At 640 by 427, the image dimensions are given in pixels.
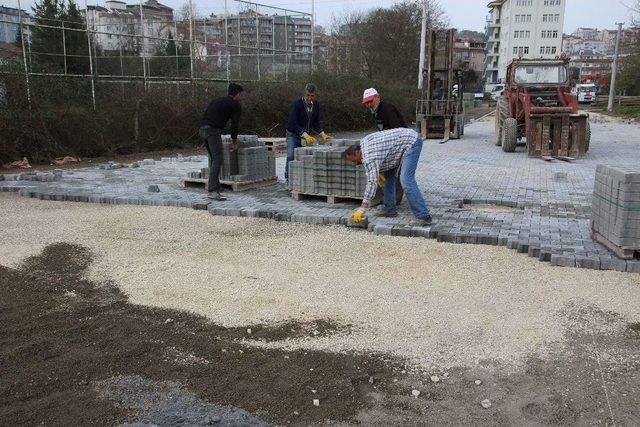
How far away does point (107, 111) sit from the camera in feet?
50.6

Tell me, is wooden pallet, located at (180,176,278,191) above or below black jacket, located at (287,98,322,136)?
below

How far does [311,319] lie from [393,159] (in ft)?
10.6

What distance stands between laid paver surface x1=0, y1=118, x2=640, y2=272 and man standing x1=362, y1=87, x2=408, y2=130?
1310 mm

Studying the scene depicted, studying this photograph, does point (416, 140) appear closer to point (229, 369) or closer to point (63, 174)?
point (229, 369)

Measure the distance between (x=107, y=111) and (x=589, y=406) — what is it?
14.7 m

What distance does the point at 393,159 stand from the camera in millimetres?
7270

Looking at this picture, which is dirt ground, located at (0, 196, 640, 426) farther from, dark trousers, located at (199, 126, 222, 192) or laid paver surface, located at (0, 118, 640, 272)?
dark trousers, located at (199, 126, 222, 192)

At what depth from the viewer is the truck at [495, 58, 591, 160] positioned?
587 inches

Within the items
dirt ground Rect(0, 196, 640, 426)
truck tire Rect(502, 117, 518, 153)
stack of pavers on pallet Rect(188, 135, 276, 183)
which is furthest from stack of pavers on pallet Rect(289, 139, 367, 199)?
truck tire Rect(502, 117, 518, 153)

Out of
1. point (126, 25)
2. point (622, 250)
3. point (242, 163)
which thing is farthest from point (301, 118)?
point (126, 25)

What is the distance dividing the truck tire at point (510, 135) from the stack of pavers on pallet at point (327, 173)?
866cm

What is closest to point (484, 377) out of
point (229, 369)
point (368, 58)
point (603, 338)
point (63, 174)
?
point (603, 338)

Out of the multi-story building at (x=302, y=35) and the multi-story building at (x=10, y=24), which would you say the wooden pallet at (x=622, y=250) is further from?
the multi-story building at (x=302, y=35)

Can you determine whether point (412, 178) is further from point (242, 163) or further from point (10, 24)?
point (10, 24)
